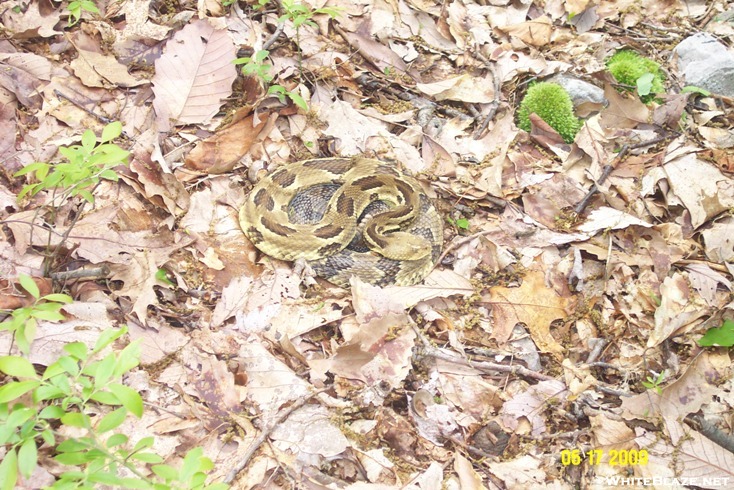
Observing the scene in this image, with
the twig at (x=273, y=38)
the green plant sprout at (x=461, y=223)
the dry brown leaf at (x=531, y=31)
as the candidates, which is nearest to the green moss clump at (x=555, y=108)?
the dry brown leaf at (x=531, y=31)

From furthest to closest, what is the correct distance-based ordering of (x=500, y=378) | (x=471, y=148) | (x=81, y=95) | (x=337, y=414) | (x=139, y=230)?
(x=471, y=148), (x=81, y=95), (x=139, y=230), (x=500, y=378), (x=337, y=414)

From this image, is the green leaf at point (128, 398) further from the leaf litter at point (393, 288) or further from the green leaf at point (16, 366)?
the leaf litter at point (393, 288)

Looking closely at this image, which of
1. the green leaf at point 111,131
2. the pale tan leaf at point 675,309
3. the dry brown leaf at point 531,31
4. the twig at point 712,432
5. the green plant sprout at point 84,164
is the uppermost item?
the green leaf at point 111,131

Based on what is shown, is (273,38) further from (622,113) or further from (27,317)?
(27,317)

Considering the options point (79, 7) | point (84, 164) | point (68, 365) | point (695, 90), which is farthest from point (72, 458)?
point (695, 90)

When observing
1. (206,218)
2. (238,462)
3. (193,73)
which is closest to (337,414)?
(238,462)

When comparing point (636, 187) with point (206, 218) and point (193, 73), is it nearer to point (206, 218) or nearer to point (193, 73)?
point (206, 218)
